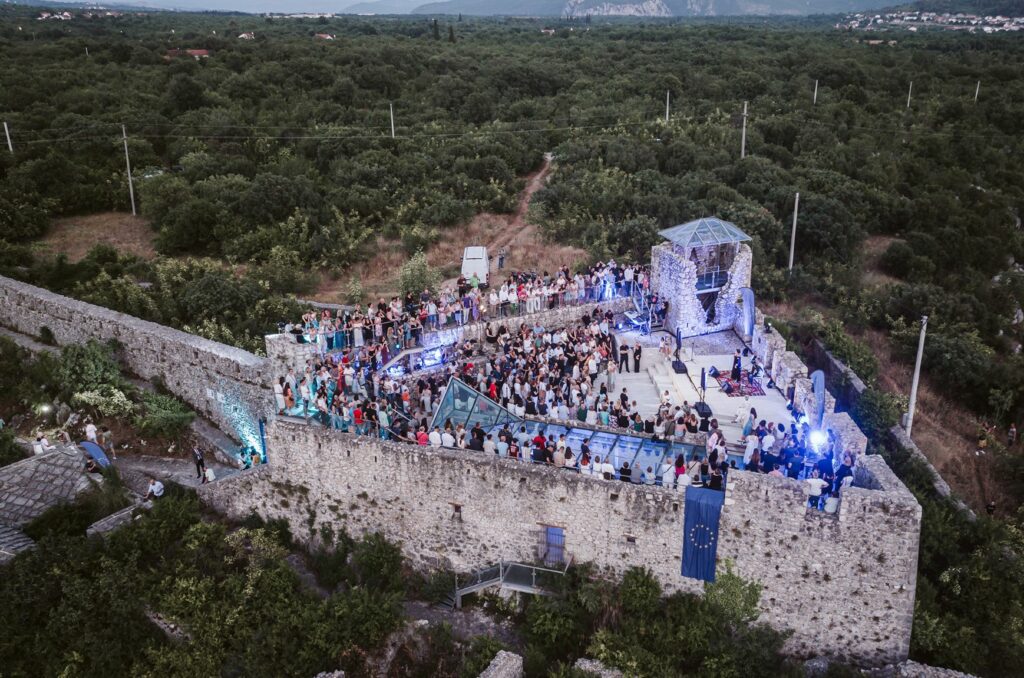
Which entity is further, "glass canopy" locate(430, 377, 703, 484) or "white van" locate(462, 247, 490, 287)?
"white van" locate(462, 247, 490, 287)

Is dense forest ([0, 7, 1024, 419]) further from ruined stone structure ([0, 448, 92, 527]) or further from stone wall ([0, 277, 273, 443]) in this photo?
ruined stone structure ([0, 448, 92, 527])

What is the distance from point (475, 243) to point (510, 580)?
65.3 ft

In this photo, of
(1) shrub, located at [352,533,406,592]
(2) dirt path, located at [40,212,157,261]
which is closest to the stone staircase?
(1) shrub, located at [352,533,406,592]

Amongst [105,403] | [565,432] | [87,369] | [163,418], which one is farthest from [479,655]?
[87,369]

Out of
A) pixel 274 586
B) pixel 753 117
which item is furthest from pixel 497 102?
pixel 274 586

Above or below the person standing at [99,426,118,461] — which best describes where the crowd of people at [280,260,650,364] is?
above

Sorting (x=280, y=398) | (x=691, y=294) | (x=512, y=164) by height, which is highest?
(x=512, y=164)

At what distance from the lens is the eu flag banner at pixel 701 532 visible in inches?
537

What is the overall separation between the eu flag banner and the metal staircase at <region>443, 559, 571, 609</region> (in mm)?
2237

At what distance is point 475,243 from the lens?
109 ft

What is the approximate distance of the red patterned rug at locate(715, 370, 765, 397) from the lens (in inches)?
725

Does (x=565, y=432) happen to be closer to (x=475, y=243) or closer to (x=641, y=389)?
(x=641, y=389)

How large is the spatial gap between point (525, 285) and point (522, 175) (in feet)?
64.4

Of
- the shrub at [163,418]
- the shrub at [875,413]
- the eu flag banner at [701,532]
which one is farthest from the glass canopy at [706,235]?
the shrub at [163,418]
